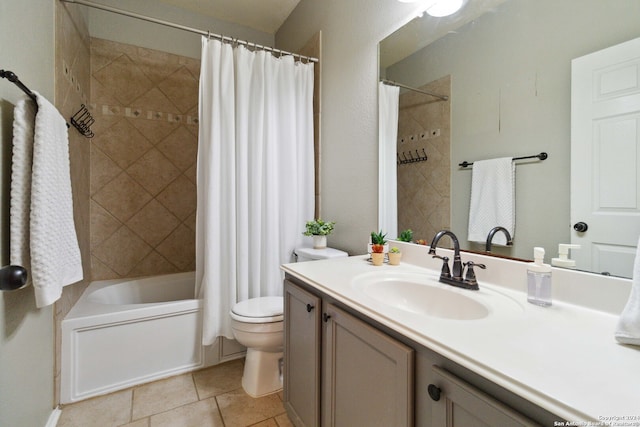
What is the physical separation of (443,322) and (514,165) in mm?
664

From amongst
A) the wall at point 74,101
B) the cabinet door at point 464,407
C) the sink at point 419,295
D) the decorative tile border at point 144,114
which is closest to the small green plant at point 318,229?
the sink at point 419,295

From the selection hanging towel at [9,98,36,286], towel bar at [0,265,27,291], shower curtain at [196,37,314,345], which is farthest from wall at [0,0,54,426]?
shower curtain at [196,37,314,345]

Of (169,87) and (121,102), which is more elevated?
(169,87)

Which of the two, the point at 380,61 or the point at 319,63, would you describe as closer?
the point at 380,61

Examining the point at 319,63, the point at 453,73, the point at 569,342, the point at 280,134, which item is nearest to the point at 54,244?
the point at 280,134

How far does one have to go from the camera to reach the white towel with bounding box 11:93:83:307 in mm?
1033

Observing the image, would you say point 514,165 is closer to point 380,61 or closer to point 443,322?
point 443,322

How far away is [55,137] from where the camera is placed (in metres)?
1.17

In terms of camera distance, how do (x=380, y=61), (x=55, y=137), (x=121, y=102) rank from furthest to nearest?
(x=121, y=102) → (x=380, y=61) → (x=55, y=137)

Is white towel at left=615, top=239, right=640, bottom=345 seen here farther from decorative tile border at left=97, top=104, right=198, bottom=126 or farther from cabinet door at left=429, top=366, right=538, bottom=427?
decorative tile border at left=97, top=104, right=198, bottom=126

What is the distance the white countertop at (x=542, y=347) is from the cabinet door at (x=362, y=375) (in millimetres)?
74

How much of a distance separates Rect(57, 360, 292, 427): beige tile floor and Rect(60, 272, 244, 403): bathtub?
2.8 inches

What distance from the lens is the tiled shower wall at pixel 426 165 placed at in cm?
130

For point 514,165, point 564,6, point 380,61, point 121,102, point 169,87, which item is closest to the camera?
point 564,6
